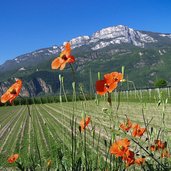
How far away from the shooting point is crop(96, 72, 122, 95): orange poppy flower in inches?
76.0

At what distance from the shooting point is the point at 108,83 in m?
2.00

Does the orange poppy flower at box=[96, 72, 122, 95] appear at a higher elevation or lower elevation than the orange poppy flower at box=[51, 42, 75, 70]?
lower

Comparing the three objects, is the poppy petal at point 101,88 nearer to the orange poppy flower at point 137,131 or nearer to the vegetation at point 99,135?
the vegetation at point 99,135

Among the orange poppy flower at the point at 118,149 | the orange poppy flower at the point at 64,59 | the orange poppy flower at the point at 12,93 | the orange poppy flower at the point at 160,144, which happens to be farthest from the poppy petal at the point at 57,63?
the orange poppy flower at the point at 160,144

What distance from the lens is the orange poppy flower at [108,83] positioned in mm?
1931

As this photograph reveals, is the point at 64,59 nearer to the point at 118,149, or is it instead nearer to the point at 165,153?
the point at 118,149

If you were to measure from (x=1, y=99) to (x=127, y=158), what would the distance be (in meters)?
0.87

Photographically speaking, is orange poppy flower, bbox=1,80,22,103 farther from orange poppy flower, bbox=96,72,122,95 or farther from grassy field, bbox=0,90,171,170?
orange poppy flower, bbox=96,72,122,95

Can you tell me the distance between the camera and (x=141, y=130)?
286cm

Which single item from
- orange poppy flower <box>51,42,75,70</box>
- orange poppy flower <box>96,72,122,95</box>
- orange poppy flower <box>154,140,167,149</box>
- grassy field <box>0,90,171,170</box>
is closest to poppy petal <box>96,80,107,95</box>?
orange poppy flower <box>96,72,122,95</box>

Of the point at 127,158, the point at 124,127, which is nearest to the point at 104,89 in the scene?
the point at 127,158

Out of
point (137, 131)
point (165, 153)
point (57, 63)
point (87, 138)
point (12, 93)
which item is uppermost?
point (57, 63)

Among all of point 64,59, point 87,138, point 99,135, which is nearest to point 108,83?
point 64,59

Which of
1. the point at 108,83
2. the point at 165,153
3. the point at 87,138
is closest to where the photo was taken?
the point at 108,83
